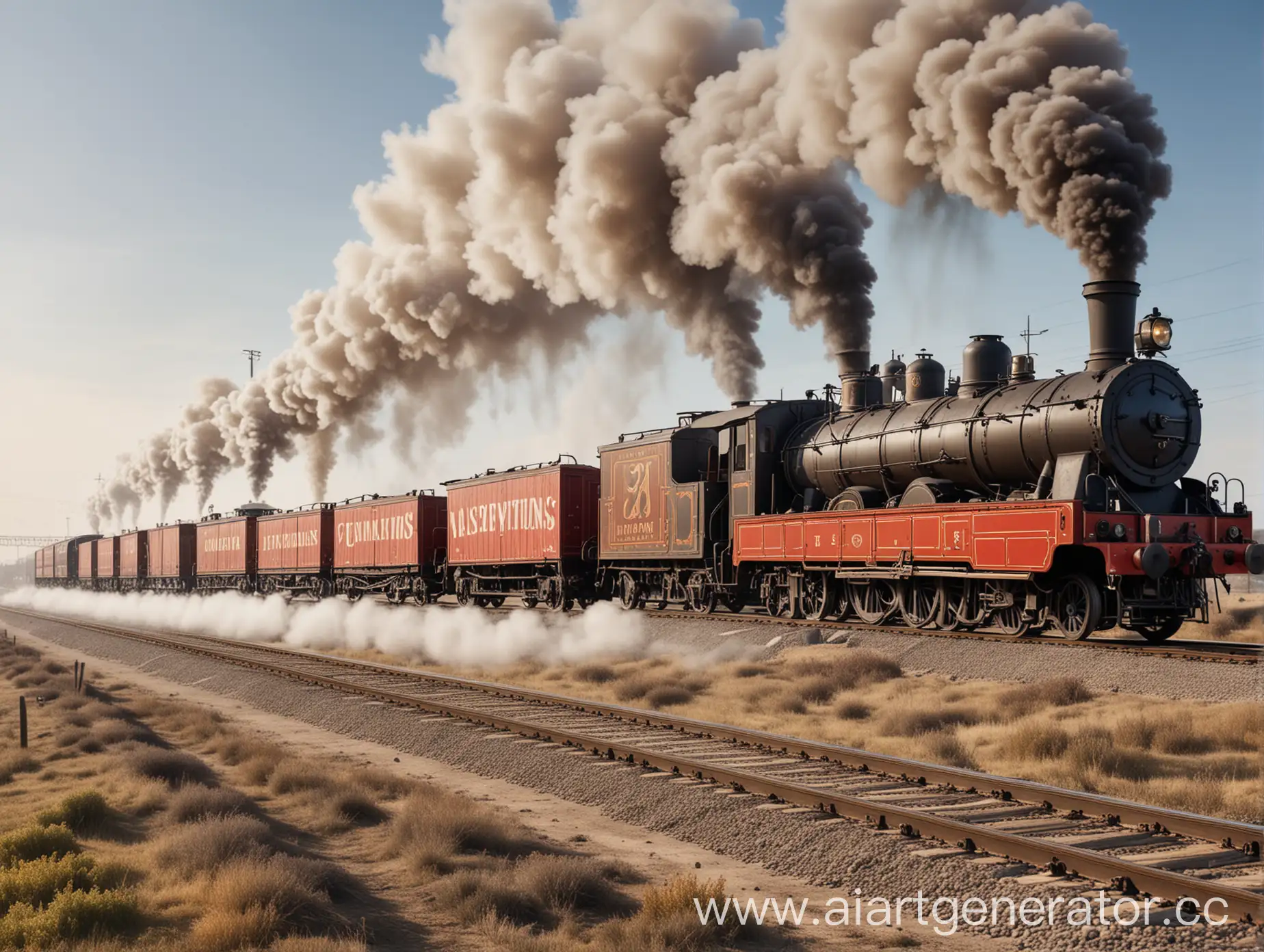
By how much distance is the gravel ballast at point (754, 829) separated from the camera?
5867mm

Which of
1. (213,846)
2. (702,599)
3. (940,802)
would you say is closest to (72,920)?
(213,846)

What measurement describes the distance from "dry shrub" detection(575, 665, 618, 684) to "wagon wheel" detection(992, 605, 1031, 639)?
241 inches

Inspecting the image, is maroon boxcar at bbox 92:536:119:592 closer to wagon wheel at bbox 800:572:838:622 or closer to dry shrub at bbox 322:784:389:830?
wagon wheel at bbox 800:572:838:622

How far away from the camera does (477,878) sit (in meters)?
7.11

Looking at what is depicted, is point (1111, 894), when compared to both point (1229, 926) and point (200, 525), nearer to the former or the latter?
point (1229, 926)

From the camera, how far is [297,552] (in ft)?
130

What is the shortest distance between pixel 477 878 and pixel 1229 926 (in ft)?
14.4

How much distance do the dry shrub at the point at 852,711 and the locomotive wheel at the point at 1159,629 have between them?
485 cm

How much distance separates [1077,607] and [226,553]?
38.5 m

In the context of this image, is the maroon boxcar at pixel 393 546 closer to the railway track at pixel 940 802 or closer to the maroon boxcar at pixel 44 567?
the railway track at pixel 940 802

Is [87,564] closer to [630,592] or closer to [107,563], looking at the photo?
[107,563]

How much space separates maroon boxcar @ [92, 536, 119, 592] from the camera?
6025cm

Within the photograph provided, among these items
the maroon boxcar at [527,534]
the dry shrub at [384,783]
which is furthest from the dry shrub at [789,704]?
the maroon boxcar at [527,534]

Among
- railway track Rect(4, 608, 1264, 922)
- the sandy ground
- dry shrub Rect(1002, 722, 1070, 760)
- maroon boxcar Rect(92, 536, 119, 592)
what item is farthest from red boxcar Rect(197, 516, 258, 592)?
dry shrub Rect(1002, 722, 1070, 760)
